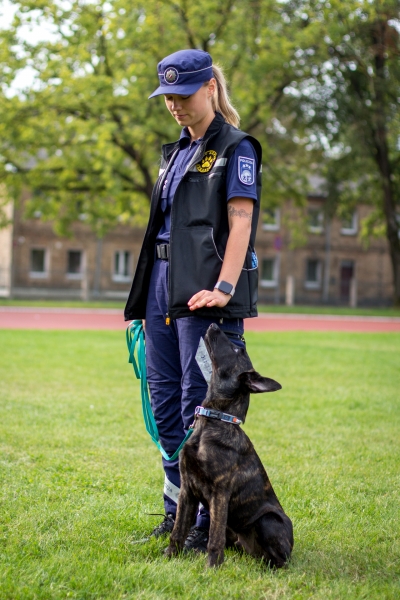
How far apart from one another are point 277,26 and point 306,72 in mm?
1853

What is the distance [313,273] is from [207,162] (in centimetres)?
4743

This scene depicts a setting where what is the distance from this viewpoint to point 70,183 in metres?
28.1

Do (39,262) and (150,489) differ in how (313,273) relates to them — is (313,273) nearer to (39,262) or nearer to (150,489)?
(39,262)

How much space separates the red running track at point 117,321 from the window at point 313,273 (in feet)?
70.1

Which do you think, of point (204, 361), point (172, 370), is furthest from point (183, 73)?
point (172, 370)

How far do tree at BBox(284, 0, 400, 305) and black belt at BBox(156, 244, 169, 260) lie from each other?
21.8 meters

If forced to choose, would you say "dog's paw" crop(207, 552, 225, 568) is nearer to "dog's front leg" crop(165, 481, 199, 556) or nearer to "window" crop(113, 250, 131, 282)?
"dog's front leg" crop(165, 481, 199, 556)

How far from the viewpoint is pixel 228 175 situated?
3812 millimetres

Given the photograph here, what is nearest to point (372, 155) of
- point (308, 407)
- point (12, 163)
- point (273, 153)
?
point (273, 153)

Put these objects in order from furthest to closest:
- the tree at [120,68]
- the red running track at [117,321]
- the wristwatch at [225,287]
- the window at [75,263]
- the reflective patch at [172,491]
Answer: the window at [75,263] < the tree at [120,68] < the red running track at [117,321] < the reflective patch at [172,491] < the wristwatch at [225,287]

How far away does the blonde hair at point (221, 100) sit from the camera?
404cm

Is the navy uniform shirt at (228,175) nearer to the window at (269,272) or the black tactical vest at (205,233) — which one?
the black tactical vest at (205,233)

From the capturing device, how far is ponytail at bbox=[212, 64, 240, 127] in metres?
4.04

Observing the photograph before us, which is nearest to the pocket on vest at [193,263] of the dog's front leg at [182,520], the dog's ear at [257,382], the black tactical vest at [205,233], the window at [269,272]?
the black tactical vest at [205,233]
